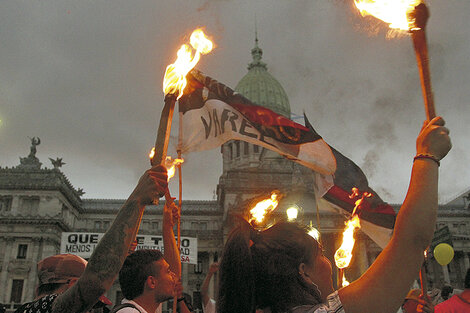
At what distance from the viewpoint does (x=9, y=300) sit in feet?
141

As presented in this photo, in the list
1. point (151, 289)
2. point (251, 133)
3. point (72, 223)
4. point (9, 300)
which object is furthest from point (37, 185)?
point (151, 289)

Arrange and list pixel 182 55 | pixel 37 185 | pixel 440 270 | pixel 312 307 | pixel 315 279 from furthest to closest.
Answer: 1. pixel 440 270
2. pixel 37 185
3. pixel 182 55
4. pixel 315 279
5. pixel 312 307

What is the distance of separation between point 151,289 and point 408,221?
279 centimetres

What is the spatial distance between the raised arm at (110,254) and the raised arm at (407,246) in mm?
1246

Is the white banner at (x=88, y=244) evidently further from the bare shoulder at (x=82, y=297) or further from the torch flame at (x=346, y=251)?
the bare shoulder at (x=82, y=297)

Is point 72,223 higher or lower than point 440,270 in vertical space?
higher

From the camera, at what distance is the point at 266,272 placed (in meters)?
2.28

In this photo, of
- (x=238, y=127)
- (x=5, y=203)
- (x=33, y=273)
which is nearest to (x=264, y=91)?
(x=5, y=203)

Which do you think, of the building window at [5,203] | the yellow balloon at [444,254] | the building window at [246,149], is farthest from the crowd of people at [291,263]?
the building window at [246,149]

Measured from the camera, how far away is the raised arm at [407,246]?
6.15 ft

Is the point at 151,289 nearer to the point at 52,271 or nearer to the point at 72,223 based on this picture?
the point at 52,271

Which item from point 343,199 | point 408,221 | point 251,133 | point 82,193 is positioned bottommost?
point 408,221

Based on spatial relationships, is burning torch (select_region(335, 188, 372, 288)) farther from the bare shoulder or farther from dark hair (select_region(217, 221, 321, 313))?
the bare shoulder

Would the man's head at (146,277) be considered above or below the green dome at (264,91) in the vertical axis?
below
